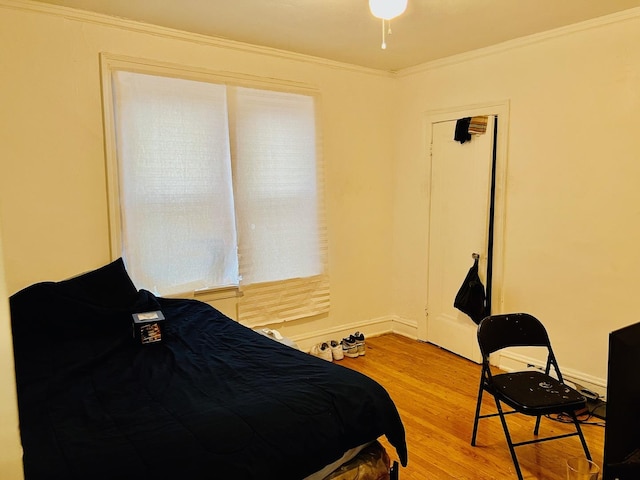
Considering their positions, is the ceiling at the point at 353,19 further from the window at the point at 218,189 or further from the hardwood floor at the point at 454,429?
the hardwood floor at the point at 454,429

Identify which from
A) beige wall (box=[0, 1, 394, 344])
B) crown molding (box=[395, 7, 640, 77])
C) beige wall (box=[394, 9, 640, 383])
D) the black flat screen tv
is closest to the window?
beige wall (box=[0, 1, 394, 344])

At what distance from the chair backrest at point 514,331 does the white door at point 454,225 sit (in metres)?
1.10

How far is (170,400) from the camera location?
6.00 ft

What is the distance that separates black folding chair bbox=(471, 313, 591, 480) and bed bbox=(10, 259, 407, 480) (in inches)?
25.5

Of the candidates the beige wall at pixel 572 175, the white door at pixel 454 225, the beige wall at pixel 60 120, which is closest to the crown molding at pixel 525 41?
the beige wall at pixel 572 175

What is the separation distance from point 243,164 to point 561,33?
2407 mm

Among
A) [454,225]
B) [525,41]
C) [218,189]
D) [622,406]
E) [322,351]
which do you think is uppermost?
[525,41]

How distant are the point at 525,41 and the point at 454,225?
1.49 meters

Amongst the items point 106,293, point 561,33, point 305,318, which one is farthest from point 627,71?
point 106,293

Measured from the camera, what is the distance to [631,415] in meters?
1.24

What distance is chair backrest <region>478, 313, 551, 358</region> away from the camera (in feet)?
8.54

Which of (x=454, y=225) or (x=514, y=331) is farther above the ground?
(x=454, y=225)

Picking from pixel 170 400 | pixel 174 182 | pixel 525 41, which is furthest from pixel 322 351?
pixel 525 41

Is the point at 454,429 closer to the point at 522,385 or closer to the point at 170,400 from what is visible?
the point at 522,385
